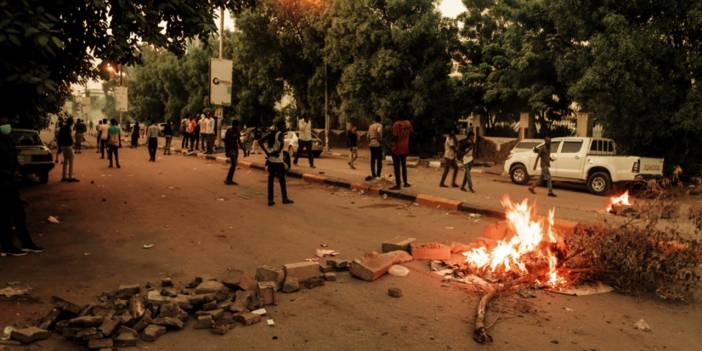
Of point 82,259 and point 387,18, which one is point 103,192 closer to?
point 82,259

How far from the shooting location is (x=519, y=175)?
17828 millimetres

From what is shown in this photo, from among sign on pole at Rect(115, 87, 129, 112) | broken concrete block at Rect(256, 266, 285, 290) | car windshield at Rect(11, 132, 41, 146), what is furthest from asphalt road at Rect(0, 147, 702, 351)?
sign on pole at Rect(115, 87, 129, 112)

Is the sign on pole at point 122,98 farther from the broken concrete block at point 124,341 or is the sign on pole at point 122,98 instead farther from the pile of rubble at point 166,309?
the broken concrete block at point 124,341

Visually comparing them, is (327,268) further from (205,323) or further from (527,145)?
(527,145)

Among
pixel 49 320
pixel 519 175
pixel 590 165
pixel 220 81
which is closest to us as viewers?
pixel 49 320

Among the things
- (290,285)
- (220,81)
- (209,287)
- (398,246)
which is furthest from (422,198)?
(220,81)

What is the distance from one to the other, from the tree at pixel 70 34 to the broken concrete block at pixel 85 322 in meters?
3.26

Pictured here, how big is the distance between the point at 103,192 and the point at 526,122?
18.4 meters

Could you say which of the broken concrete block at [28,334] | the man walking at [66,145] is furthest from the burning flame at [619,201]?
the man walking at [66,145]

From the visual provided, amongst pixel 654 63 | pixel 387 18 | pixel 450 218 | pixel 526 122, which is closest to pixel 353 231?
pixel 450 218

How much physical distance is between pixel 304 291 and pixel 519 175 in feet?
45.0

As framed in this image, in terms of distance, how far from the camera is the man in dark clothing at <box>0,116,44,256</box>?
6852 millimetres

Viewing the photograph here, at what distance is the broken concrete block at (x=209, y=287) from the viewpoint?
5207 millimetres

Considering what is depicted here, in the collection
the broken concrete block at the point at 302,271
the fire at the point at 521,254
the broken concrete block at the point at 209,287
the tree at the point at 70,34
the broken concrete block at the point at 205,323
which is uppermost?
the tree at the point at 70,34
